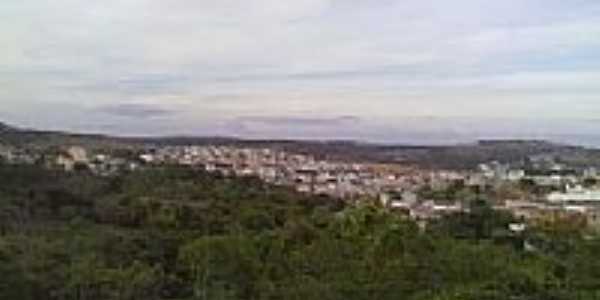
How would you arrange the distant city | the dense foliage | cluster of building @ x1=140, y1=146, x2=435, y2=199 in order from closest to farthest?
the dense foliage
the distant city
cluster of building @ x1=140, y1=146, x2=435, y2=199

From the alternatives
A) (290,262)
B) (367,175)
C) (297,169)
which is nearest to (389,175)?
(367,175)

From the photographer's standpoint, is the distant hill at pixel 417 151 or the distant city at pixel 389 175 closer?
the distant city at pixel 389 175

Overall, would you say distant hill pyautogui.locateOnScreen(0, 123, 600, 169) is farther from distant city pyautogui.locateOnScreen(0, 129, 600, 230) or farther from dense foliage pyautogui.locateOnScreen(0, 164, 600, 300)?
dense foliage pyautogui.locateOnScreen(0, 164, 600, 300)

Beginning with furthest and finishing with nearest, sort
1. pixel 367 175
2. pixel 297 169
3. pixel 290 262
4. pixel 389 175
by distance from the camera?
pixel 297 169 < pixel 389 175 < pixel 367 175 < pixel 290 262

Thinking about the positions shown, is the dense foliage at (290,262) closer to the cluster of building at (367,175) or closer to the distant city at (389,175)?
the distant city at (389,175)

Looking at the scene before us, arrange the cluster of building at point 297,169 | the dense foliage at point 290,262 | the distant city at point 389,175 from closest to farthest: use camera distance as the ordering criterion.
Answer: the dense foliage at point 290,262 → the distant city at point 389,175 → the cluster of building at point 297,169

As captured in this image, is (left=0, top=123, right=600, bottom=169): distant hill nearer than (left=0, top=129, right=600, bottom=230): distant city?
No

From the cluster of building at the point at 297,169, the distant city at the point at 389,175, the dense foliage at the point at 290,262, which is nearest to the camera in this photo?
the dense foliage at the point at 290,262

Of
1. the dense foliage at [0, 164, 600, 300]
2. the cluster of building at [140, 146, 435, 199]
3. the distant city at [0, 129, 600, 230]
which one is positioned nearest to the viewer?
the dense foliage at [0, 164, 600, 300]

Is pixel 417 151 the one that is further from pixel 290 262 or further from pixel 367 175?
pixel 290 262

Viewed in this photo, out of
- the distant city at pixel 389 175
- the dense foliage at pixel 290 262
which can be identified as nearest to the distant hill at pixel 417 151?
the distant city at pixel 389 175

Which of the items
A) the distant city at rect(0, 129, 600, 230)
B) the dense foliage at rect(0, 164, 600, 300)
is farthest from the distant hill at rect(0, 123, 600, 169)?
the dense foliage at rect(0, 164, 600, 300)

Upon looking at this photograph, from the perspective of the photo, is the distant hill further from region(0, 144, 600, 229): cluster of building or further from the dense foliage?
the dense foliage
